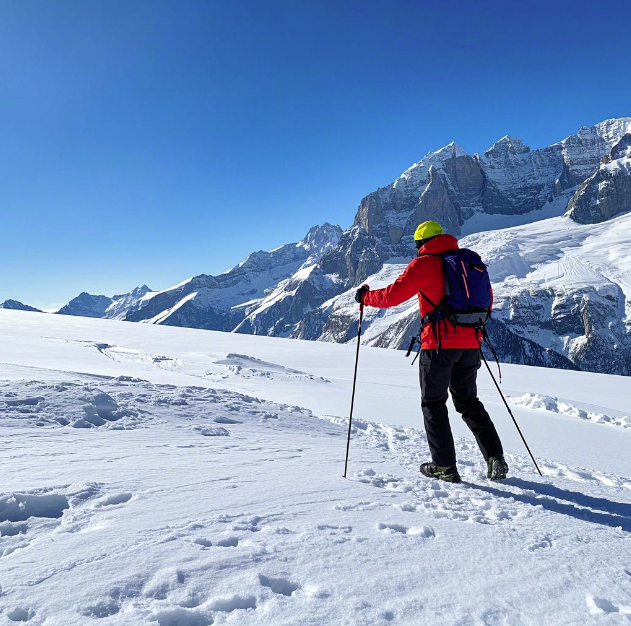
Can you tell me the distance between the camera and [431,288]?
4.55 meters

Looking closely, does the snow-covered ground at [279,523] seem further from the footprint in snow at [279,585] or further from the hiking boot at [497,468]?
the hiking boot at [497,468]

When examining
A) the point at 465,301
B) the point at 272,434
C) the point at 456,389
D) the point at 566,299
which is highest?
the point at 566,299

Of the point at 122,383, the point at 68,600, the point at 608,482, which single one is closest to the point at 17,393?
the point at 122,383

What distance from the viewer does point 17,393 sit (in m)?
6.28

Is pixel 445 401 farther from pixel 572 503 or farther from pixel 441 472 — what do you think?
pixel 572 503

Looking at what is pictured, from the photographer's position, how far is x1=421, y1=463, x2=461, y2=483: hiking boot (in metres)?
4.26

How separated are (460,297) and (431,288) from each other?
0.31m

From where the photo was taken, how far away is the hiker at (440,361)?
4.42 m

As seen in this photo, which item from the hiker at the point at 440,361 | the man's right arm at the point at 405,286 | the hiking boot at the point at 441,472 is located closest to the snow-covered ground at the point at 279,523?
the hiking boot at the point at 441,472

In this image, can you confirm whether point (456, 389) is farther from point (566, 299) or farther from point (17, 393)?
point (566, 299)

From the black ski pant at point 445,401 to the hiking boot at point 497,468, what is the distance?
0.06 metres

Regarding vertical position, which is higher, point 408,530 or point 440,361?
point 440,361

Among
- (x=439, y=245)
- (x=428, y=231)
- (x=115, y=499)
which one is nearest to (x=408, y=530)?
(x=115, y=499)

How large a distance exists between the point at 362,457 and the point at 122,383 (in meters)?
5.33
